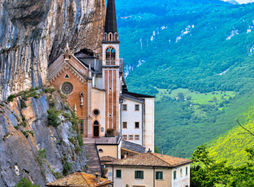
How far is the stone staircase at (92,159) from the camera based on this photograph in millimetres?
64975

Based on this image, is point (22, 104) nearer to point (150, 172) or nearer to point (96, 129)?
point (150, 172)

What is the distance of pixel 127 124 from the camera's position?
84.8 metres

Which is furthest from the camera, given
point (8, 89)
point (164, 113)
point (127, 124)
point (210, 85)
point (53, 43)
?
point (210, 85)

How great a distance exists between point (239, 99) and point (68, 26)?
3441 inches

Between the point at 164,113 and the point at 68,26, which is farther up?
the point at 68,26

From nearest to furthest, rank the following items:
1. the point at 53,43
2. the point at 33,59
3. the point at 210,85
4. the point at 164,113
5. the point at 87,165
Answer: the point at 33,59 → the point at 87,165 → the point at 53,43 → the point at 164,113 → the point at 210,85

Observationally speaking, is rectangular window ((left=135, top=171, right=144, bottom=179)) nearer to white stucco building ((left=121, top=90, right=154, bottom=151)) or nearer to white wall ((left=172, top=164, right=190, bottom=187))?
white wall ((left=172, top=164, right=190, bottom=187))

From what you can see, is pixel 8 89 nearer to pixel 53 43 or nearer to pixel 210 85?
pixel 53 43

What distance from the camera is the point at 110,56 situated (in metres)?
81.7

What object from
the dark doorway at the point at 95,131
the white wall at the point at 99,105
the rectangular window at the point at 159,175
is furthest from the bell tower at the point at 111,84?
the rectangular window at the point at 159,175

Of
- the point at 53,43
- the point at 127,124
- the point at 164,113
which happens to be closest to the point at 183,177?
the point at 53,43

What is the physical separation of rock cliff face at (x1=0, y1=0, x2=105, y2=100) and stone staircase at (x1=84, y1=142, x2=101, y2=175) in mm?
9325

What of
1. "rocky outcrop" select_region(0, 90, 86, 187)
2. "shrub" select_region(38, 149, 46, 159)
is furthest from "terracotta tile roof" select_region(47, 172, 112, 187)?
"shrub" select_region(38, 149, 46, 159)

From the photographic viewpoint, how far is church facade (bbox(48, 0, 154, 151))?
7825cm
